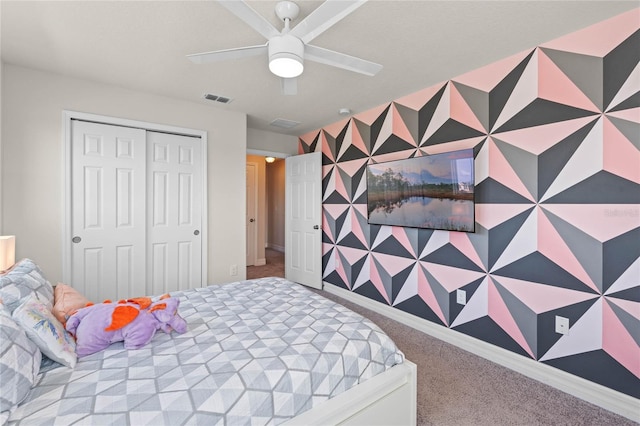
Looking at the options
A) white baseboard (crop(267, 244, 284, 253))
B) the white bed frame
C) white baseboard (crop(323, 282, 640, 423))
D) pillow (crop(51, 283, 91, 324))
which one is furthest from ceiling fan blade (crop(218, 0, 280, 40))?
white baseboard (crop(267, 244, 284, 253))

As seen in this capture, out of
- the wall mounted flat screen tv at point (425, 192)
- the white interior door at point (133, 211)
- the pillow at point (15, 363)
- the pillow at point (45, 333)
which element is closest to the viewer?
the pillow at point (15, 363)

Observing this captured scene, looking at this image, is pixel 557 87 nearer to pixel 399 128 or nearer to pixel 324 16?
pixel 399 128

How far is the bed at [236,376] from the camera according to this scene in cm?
98

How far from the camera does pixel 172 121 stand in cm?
325

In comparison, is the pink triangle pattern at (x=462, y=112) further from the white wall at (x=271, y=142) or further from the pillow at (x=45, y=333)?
the pillow at (x=45, y=333)

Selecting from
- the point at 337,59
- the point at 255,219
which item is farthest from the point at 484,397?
the point at 255,219

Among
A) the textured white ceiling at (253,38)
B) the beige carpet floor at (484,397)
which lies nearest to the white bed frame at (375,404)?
the beige carpet floor at (484,397)

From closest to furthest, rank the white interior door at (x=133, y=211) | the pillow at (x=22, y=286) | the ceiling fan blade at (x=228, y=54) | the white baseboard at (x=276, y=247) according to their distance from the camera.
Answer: the pillow at (x=22, y=286) → the ceiling fan blade at (x=228, y=54) → the white interior door at (x=133, y=211) → the white baseboard at (x=276, y=247)

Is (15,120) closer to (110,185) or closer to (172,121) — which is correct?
(110,185)

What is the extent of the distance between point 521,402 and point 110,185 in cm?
399

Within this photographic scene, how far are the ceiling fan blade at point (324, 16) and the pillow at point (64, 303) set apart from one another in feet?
6.31

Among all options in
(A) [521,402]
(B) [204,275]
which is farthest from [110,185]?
(A) [521,402]

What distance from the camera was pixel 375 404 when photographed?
137cm

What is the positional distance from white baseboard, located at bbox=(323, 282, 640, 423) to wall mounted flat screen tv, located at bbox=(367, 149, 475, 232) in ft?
3.30
